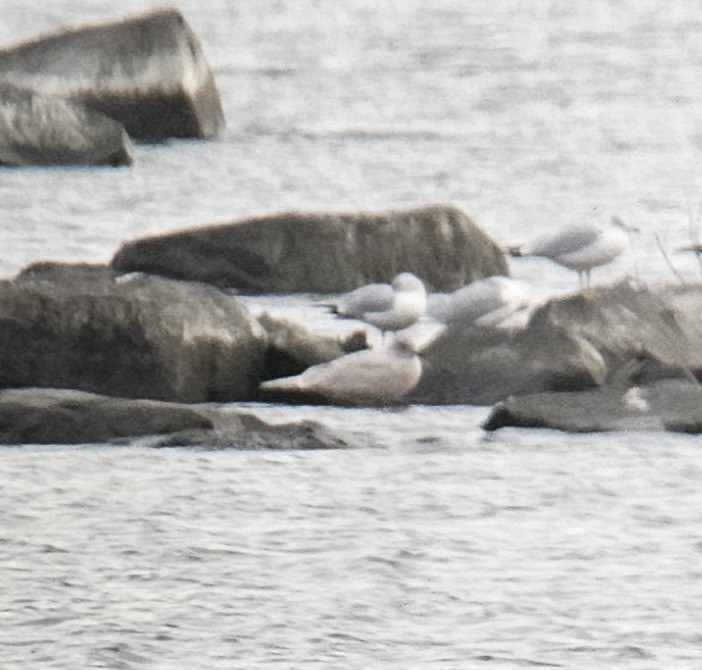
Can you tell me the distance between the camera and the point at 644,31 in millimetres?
27719

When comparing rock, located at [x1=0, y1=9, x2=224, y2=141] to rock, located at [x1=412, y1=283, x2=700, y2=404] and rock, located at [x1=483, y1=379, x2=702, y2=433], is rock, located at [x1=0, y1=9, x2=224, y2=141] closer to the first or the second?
rock, located at [x1=412, y1=283, x2=700, y2=404]

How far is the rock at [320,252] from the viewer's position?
448 inches

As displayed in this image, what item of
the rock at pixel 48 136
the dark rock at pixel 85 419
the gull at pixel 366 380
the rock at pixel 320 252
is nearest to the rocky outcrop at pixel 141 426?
the dark rock at pixel 85 419

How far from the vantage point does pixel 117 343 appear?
28.9ft

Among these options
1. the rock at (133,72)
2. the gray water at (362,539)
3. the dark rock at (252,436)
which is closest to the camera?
the gray water at (362,539)

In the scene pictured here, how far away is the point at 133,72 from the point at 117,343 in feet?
29.9

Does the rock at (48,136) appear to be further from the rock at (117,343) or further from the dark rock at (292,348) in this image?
the rock at (117,343)

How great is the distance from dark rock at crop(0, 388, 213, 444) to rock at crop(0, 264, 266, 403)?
1.82 feet

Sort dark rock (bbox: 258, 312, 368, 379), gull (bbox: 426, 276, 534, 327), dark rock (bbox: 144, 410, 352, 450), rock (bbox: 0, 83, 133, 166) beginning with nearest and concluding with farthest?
dark rock (bbox: 144, 410, 352, 450)
dark rock (bbox: 258, 312, 368, 379)
gull (bbox: 426, 276, 534, 327)
rock (bbox: 0, 83, 133, 166)

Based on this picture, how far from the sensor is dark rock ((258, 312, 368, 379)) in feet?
29.9

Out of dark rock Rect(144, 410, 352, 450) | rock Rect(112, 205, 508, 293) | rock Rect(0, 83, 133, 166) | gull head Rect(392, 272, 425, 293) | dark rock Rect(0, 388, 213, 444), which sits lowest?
rock Rect(0, 83, 133, 166)

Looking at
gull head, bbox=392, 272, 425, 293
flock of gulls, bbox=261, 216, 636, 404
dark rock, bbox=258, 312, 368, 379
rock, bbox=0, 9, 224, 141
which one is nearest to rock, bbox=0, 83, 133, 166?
rock, bbox=0, 9, 224, 141

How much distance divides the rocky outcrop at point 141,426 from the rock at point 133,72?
9.57 meters

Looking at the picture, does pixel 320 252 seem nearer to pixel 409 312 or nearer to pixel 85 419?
pixel 409 312
